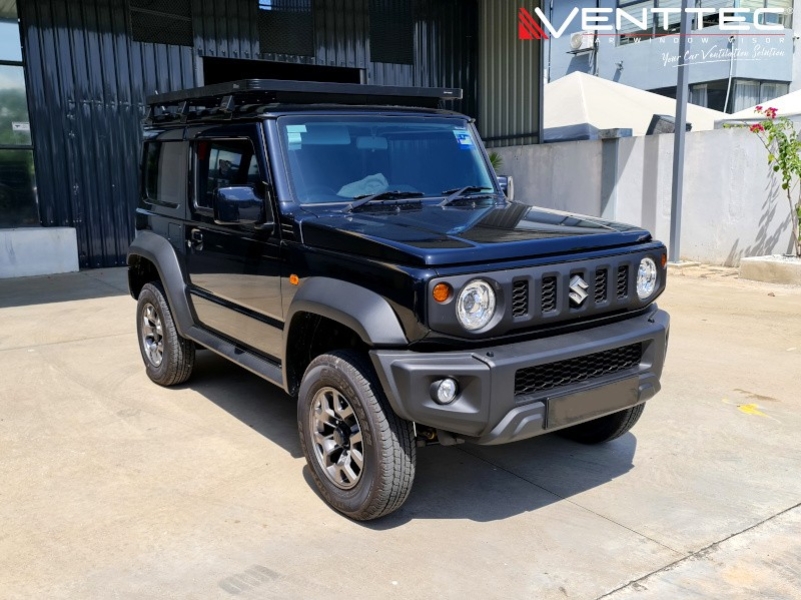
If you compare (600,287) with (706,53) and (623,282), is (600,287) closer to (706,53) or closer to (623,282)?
(623,282)

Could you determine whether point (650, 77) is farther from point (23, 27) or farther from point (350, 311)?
point (350, 311)

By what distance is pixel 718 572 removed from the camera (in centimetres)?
307

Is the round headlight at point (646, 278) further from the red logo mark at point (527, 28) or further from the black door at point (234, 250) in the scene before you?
the red logo mark at point (527, 28)

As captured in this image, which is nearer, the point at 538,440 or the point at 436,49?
the point at 538,440

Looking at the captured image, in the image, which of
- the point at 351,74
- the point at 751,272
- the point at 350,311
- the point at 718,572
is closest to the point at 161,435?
the point at 350,311

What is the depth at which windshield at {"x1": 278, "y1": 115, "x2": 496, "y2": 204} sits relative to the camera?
3996mm

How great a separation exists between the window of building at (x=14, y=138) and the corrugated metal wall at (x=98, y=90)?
Result: 6.2 inches

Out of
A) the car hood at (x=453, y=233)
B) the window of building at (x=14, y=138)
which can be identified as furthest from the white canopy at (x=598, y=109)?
the car hood at (x=453, y=233)

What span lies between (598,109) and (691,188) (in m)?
4.03

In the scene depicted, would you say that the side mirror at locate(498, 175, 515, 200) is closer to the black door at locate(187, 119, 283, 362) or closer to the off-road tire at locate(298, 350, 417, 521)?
the black door at locate(187, 119, 283, 362)

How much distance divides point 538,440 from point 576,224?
4.64 feet

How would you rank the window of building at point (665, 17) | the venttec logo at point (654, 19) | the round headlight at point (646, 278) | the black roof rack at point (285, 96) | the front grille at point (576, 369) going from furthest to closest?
1. the window of building at point (665, 17)
2. the venttec logo at point (654, 19)
3. the black roof rack at point (285, 96)
4. the round headlight at point (646, 278)
5. the front grille at point (576, 369)

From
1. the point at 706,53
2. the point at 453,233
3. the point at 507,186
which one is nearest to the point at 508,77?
→ the point at 706,53

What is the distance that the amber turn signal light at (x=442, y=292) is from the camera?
3024mm
